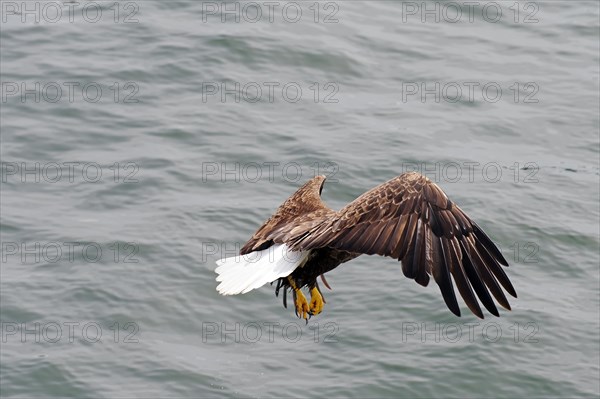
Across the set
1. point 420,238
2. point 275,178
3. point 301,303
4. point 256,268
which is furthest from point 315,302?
point 275,178

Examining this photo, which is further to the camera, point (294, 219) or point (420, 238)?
point (294, 219)

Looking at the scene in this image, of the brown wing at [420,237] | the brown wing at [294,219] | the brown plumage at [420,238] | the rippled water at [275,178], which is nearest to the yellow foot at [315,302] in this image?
the brown wing at [294,219]

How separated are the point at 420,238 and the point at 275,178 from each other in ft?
25.5

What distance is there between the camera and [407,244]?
820 cm

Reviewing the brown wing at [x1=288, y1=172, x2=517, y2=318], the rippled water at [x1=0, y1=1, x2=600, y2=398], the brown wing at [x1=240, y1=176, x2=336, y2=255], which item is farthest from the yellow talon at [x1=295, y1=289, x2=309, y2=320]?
the rippled water at [x1=0, y1=1, x2=600, y2=398]

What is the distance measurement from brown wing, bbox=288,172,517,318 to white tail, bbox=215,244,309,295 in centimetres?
21

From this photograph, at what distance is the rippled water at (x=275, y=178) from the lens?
13422 mm

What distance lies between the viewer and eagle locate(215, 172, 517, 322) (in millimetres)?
8109

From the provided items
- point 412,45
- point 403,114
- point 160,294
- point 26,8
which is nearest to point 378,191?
point 160,294

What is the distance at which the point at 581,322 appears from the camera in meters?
14.2

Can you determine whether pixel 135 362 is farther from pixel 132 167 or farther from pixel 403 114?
pixel 403 114

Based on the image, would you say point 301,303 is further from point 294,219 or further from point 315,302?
point 294,219

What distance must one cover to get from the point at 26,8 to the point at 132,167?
5.14m

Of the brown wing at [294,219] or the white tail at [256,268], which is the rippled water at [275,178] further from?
the white tail at [256,268]
